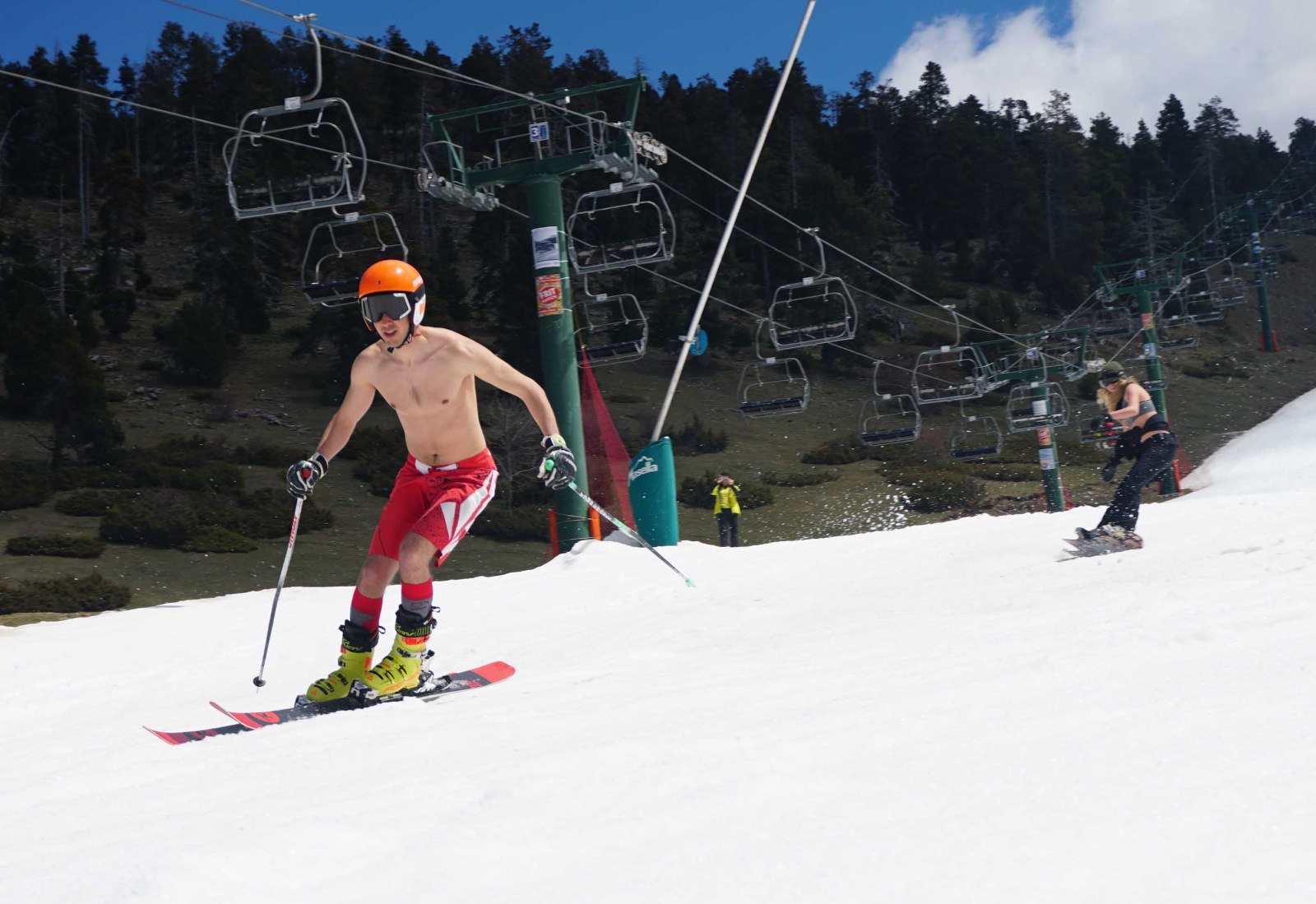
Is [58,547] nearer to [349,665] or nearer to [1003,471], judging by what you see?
[349,665]

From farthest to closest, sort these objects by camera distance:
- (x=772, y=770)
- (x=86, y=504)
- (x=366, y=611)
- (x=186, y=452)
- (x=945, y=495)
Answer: (x=186, y=452) → (x=945, y=495) → (x=86, y=504) → (x=366, y=611) → (x=772, y=770)

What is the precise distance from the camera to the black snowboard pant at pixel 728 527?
18984mm

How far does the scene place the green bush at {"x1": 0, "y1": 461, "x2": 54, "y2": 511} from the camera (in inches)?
1035

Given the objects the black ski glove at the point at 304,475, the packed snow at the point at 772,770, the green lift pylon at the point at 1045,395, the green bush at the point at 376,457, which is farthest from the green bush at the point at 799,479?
the black ski glove at the point at 304,475

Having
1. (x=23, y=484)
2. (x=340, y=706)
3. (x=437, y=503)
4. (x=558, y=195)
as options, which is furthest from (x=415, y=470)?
(x=23, y=484)

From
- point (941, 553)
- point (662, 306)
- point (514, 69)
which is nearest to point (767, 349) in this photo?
point (662, 306)

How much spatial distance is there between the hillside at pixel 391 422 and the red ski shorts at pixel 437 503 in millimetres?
16546

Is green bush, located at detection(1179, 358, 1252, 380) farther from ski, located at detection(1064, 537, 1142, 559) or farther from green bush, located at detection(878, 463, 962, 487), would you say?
ski, located at detection(1064, 537, 1142, 559)

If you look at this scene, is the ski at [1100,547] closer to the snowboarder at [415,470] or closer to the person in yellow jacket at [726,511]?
the snowboarder at [415,470]

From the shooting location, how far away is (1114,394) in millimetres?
8133

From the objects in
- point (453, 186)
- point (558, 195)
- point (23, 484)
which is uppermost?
point (453, 186)

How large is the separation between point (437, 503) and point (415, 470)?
307 mm

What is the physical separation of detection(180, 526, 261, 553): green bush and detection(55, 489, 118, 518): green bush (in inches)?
123

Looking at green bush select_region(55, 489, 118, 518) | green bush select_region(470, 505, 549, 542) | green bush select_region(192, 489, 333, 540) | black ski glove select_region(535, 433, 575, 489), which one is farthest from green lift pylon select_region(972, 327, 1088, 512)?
green bush select_region(55, 489, 118, 518)
